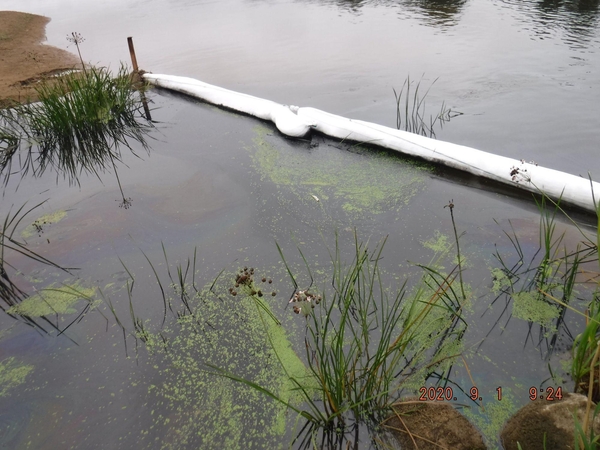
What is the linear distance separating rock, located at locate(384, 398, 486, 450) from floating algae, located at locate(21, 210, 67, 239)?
2.41 metres

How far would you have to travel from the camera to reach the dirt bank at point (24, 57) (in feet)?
16.0

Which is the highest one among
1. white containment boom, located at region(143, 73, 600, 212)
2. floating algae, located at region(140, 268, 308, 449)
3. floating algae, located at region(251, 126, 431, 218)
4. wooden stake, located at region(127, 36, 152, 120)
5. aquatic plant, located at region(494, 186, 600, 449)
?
wooden stake, located at region(127, 36, 152, 120)

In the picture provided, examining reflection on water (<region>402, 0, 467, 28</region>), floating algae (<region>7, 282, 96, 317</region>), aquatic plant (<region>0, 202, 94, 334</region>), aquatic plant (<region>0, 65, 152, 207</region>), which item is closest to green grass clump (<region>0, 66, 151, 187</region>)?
aquatic plant (<region>0, 65, 152, 207</region>)

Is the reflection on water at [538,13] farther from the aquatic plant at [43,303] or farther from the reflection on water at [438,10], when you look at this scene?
the aquatic plant at [43,303]

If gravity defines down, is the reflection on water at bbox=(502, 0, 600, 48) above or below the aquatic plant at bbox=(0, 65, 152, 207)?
above

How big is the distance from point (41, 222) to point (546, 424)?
2.93 meters

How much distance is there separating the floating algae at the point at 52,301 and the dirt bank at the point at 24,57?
2.44 m

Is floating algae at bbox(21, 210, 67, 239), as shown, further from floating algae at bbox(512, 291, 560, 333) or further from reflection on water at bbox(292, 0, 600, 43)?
reflection on water at bbox(292, 0, 600, 43)

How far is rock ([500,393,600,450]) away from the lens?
1.13 meters

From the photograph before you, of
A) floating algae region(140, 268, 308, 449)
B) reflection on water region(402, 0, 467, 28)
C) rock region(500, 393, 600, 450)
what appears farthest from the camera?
reflection on water region(402, 0, 467, 28)

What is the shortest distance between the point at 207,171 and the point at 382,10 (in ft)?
24.3

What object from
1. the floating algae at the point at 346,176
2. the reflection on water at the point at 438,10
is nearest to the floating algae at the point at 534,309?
the floating algae at the point at 346,176

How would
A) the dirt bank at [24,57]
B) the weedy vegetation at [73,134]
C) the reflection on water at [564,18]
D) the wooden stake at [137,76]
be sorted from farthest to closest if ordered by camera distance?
the reflection on water at [564,18], the dirt bank at [24,57], the wooden stake at [137,76], the weedy vegetation at [73,134]

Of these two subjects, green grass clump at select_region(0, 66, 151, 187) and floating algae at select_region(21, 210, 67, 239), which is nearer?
floating algae at select_region(21, 210, 67, 239)
